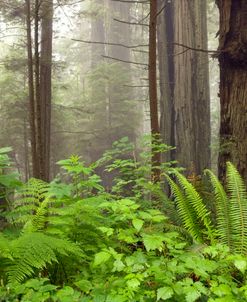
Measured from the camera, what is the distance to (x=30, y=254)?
2230 mm

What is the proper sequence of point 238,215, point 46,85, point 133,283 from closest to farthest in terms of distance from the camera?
point 133,283, point 238,215, point 46,85

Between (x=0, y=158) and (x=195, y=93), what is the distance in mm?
6711

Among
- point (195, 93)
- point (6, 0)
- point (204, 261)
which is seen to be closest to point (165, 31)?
point (195, 93)

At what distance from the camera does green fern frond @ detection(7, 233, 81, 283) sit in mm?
2166

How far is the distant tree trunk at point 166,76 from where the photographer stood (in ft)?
30.7

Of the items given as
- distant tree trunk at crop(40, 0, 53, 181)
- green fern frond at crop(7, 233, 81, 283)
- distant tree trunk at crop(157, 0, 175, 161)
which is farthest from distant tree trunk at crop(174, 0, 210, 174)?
green fern frond at crop(7, 233, 81, 283)

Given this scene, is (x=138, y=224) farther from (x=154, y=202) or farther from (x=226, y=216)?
(x=154, y=202)

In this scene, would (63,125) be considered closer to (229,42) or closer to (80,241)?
(229,42)

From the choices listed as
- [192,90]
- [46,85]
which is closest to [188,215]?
[192,90]

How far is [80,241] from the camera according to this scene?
2852mm

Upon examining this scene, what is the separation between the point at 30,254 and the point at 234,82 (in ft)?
11.8

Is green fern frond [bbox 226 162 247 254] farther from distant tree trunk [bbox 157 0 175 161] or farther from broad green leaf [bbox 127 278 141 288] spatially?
distant tree trunk [bbox 157 0 175 161]

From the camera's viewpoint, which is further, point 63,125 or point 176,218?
point 63,125

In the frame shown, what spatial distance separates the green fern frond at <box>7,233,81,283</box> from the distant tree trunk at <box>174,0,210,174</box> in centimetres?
670
